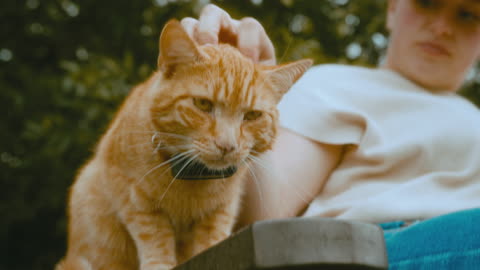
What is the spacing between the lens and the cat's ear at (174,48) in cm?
98

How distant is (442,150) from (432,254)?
678mm

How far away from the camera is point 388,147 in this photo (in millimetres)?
1431

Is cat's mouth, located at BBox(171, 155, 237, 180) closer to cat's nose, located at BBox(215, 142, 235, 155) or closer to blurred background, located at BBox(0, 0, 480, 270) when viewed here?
cat's nose, located at BBox(215, 142, 235, 155)

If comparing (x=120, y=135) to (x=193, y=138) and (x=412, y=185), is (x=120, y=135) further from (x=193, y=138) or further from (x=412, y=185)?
(x=412, y=185)

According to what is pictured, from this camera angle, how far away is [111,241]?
1187mm

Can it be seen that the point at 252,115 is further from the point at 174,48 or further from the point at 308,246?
the point at 308,246

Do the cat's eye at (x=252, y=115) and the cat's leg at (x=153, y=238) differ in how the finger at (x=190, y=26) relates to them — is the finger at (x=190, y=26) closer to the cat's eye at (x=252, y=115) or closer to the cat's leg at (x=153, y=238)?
the cat's eye at (x=252, y=115)

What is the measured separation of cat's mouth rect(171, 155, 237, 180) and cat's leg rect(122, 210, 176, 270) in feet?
0.48

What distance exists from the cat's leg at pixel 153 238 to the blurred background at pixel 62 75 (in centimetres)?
129

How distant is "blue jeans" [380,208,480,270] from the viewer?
2.67ft

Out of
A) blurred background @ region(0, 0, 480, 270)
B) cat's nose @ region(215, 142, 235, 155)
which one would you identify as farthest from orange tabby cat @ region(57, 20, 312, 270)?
blurred background @ region(0, 0, 480, 270)

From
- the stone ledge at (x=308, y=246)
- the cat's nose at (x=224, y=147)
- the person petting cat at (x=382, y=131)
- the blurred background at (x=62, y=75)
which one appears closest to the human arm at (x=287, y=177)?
the person petting cat at (x=382, y=131)

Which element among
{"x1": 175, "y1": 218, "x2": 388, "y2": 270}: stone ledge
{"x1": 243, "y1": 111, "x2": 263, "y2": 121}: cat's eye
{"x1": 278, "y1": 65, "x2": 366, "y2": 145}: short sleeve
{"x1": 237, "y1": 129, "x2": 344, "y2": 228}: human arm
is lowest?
{"x1": 237, "y1": 129, "x2": 344, "y2": 228}: human arm

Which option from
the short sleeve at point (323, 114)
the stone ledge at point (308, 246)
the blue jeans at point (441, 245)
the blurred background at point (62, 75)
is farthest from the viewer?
the blurred background at point (62, 75)
